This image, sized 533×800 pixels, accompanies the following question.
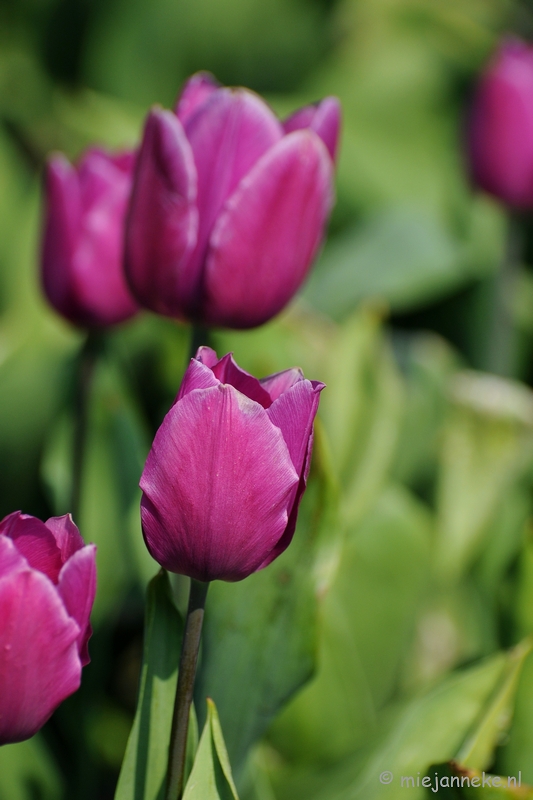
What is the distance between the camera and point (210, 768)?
41cm

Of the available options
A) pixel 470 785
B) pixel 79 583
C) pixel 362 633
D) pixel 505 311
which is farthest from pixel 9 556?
pixel 505 311

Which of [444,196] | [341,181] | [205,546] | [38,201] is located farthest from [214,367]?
[444,196]

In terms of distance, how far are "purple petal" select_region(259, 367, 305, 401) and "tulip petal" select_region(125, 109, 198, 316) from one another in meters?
0.17

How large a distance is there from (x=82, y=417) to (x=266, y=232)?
9.7 inches

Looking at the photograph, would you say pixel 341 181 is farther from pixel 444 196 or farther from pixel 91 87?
pixel 91 87

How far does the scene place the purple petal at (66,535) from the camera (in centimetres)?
37

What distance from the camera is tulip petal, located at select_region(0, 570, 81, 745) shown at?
340 mm

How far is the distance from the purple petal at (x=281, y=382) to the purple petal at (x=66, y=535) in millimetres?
104

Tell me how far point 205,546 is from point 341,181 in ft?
4.14

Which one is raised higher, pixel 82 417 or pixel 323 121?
pixel 323 121

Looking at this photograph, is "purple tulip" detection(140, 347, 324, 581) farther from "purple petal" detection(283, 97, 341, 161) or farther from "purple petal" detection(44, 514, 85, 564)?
"purple petal" detection(283, 97, 341, 161)

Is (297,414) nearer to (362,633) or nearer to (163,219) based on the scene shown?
(163,219)

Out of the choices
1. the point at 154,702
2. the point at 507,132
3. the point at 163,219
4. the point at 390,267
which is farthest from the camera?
the point at 390,267

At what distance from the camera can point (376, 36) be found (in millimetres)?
1852
